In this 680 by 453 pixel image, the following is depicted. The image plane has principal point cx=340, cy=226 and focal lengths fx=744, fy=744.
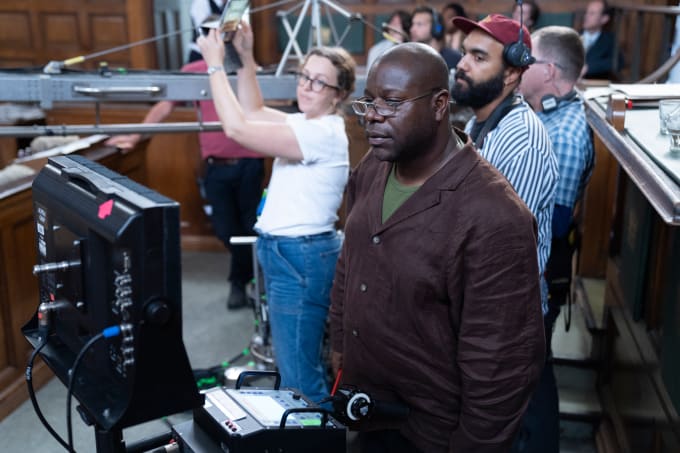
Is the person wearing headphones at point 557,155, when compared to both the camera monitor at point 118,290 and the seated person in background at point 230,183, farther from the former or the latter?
the seated person in background at point 230,183

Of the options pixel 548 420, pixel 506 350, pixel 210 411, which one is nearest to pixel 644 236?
pixel 548 420

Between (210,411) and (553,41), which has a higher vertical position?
(553,41)

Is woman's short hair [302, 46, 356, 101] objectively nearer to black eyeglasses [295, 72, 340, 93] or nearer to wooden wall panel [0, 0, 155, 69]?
black eyeglasses [295, 72, 340, 93]

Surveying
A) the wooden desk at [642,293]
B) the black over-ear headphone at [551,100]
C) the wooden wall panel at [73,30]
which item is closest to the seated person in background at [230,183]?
the wooden wall panel at [73,30]

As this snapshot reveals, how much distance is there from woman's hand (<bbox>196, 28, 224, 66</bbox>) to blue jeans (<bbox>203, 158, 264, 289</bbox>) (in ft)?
5.85

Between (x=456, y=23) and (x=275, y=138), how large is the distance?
64cm

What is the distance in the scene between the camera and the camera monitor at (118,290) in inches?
43.5

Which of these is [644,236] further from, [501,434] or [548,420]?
[501,434]

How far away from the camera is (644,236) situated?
91.0 inches

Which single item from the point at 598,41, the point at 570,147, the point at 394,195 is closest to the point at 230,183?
the point at 570,147

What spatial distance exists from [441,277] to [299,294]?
102 centimetres

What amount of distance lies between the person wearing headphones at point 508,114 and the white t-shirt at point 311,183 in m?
0.48

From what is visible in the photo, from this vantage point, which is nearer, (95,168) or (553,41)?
(95,168)

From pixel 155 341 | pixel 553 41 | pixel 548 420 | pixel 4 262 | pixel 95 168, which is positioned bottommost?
pixel 548 420
